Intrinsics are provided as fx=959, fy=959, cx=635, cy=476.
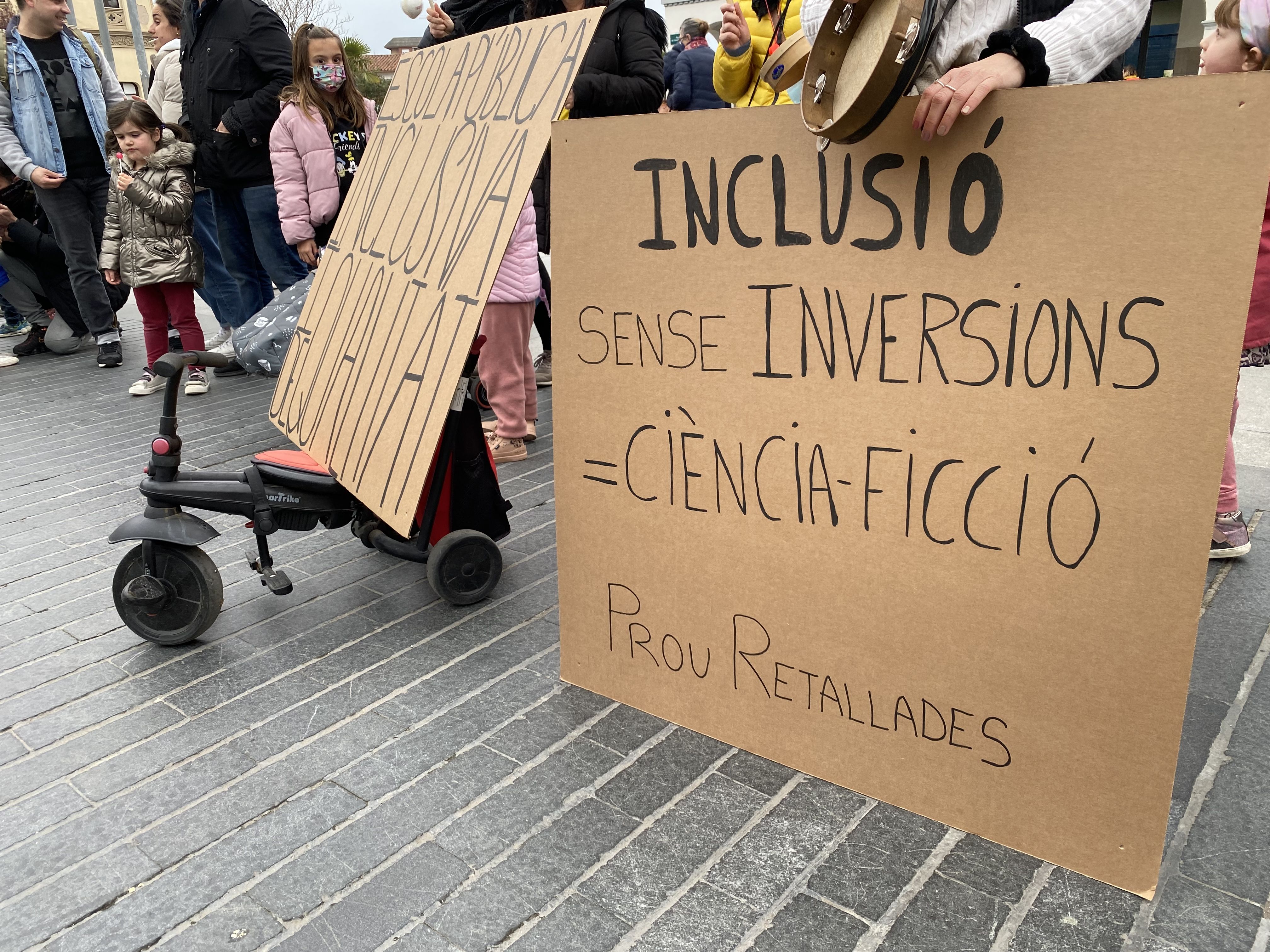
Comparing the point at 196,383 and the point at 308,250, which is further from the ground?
the point at 308,250

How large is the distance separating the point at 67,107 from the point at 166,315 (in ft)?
5.51

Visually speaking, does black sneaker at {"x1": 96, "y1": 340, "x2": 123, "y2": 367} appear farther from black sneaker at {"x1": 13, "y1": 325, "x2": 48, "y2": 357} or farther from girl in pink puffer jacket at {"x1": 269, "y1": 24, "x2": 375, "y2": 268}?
girl in pink puffer jacket at {"x1": 269, "y1": 24, "x2": 375, "y2": 268}

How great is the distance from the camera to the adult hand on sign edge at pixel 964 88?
5.03ft

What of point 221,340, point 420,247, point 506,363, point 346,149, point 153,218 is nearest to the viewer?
Answer: point 420,247

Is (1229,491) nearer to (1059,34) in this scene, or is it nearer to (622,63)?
(1059,34)

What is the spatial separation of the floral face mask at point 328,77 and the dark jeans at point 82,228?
7.64ft

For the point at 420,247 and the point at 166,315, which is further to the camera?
the point at 166,315

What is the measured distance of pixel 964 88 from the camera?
1536 millimetres

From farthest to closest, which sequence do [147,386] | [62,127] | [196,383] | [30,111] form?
1. [62,127]
2. [30,111]
3. [147,386]
4. [196,383]

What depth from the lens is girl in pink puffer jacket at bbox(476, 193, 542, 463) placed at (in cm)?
420

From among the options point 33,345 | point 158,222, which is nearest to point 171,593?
point 158,222

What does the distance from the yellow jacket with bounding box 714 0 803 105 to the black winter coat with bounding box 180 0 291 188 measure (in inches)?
130

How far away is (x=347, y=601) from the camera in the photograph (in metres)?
2.99

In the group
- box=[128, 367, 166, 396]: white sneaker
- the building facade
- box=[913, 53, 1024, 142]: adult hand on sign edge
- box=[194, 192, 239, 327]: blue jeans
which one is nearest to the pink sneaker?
box=[913, 53, 1024, 142]: adult hand on sign edge
